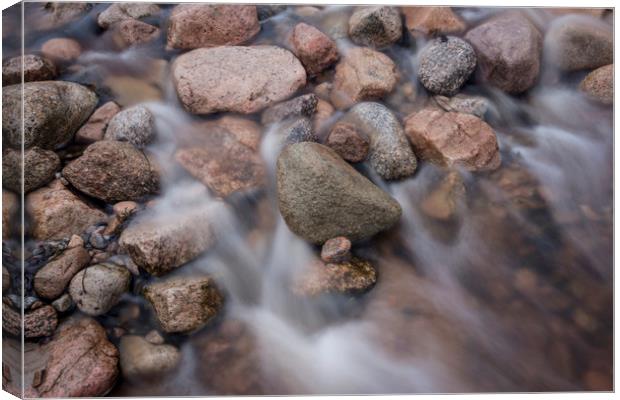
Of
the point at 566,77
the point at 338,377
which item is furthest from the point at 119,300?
the point at 566,77

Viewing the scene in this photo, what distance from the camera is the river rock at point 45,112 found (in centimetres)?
155

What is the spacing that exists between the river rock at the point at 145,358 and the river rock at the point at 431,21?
4.44 feet

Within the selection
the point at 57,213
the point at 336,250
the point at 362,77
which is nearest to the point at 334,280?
the point at 336,250

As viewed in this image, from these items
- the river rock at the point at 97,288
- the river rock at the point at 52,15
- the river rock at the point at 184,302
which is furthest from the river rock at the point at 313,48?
the river rock at the point at 97,288

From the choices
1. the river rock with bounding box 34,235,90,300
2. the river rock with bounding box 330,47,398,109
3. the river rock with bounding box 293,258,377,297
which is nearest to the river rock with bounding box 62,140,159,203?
the river rock with bounding box 34,235,90,300

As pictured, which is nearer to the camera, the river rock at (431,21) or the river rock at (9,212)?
the river rock at (9,212)

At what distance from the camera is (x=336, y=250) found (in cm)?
158

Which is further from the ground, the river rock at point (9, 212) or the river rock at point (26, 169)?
the river rock at point (26, 169)

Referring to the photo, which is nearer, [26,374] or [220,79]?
[26,374]

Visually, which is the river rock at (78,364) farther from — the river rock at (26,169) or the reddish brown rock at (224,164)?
the reddish brown rock at (224,164)

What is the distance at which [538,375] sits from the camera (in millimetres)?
1607

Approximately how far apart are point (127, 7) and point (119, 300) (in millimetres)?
981

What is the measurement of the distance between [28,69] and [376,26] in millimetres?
1178

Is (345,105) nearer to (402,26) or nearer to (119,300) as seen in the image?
(402,26)
